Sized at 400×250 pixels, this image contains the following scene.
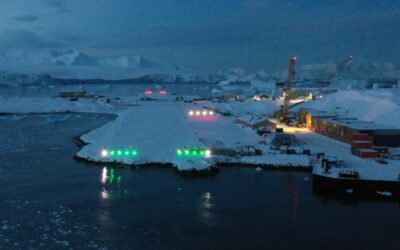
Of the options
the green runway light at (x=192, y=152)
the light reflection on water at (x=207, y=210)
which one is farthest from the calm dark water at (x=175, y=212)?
the green runway light at (x=192, y=152)

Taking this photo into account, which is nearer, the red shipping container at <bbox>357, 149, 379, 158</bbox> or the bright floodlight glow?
the bright floodlight glow

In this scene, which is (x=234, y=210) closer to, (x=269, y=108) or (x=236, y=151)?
(x=236, y=151)

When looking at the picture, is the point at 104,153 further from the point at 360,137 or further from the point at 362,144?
the point at 360,137

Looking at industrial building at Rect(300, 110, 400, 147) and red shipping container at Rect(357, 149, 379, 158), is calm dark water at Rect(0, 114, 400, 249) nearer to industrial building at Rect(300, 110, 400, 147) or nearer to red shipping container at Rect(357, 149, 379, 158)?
red shipping container at Rect(357, 149, 379, 158)

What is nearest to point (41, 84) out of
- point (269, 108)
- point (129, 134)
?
point (269, 108)

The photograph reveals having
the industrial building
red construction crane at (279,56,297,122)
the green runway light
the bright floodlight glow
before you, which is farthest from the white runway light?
red construction crane at (279,56,297,122)

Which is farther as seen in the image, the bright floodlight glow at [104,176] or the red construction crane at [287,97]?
the red construction crane at [287,97]

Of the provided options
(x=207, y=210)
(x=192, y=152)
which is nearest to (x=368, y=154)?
(x=192, y=152)

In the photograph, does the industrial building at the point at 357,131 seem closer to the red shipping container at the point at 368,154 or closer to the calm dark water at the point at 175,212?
the red shipping container at the point at 368,154
